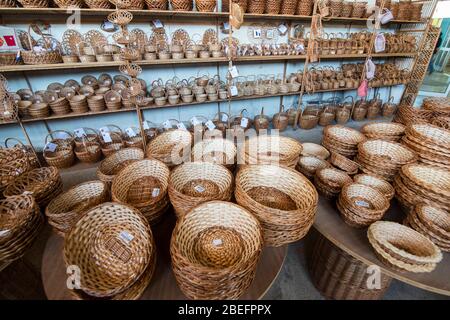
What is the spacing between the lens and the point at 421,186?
45.5 inches

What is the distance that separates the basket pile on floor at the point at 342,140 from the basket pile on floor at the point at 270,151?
32cm

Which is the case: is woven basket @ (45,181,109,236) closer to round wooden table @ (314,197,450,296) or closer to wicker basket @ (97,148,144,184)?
wicker basket @ (97,148,144,184)

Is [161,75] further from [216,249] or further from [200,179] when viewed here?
[216,249]

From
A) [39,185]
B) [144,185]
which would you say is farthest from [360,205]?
[39,185]

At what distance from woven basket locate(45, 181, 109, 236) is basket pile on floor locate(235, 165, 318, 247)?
2.23 feet

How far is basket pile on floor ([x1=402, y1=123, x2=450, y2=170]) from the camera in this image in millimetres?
1354

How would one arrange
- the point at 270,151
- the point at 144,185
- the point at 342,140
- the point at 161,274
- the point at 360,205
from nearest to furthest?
the point at 161,274
the point at 360,205
the point at 144,185
the point at 270,151
the point at 342,140

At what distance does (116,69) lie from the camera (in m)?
2.68

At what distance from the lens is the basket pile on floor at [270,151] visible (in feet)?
4.39

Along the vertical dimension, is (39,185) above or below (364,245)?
above

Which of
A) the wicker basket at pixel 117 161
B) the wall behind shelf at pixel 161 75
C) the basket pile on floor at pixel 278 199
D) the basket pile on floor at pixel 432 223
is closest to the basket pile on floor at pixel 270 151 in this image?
the basket pile on floor at pixel 278 199

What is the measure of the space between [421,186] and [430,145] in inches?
16.2

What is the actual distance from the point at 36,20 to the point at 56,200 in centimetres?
213

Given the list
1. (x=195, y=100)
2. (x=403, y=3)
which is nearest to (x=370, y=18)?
(x=403, y=3)
